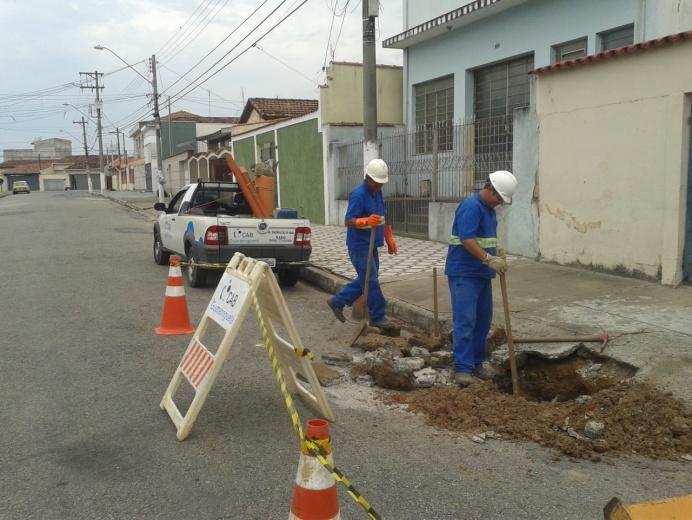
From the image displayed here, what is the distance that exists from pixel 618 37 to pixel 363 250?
800cm

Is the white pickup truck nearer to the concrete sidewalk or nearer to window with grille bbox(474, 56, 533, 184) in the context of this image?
the concrete sidewalk

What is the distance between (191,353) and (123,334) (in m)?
2.42

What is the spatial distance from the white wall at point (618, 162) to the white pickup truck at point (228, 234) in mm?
3732

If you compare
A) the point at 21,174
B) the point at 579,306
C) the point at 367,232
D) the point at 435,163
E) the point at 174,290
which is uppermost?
the point at 21,174

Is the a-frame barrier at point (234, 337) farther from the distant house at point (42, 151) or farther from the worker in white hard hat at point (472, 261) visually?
the distant house at point (42, 151)

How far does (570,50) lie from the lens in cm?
1272

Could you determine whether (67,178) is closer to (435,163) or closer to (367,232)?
(435,163)

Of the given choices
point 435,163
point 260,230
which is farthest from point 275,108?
point 260,230

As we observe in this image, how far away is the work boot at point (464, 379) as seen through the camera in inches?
195

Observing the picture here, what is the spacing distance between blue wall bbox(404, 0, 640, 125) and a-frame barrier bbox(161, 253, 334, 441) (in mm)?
9592

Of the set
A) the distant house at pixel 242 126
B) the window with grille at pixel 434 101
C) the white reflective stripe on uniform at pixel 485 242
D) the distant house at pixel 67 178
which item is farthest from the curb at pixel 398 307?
the distant house at pixel 67 178

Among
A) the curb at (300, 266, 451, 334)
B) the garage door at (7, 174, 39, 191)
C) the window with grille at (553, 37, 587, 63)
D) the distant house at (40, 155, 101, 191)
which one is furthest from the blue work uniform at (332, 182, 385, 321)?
the garage door at (7, 174, 39, 191)

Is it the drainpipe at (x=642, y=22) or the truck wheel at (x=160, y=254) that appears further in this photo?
the truck wheel at (x=160, y=254)

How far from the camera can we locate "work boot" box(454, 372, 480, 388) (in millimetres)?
4957
